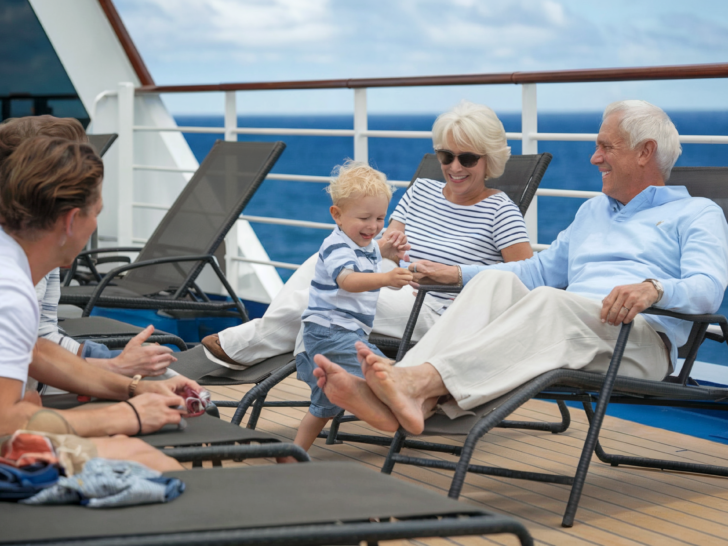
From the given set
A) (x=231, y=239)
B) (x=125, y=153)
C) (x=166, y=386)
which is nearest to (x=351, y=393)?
(x=166, y=386)

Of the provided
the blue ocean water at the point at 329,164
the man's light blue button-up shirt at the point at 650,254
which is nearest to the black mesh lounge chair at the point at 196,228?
the man's light blue button-up shirt at the point at 650,254

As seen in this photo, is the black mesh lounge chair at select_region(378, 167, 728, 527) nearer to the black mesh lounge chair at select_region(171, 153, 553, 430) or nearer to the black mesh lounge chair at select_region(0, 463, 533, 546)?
the black mesh lounge chair at select_region(171, 153, 553, 430)

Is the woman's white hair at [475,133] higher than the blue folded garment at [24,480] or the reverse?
higher

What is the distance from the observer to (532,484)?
2.76 m

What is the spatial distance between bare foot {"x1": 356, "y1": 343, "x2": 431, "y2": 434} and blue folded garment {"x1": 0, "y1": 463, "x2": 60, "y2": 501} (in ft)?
3.05

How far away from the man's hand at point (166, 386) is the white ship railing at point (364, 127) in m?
1.65

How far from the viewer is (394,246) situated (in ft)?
10.2

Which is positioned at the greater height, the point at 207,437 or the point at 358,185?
the point at 358,185

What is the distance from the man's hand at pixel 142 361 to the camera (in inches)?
81.2

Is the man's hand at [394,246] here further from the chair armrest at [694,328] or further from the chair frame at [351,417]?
the chair armrest at [694,328]

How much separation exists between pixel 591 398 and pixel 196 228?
254cm

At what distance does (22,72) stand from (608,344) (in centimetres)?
596

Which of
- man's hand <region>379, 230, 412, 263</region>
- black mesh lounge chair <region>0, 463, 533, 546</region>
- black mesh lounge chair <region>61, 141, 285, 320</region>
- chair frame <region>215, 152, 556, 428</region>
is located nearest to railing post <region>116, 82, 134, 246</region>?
black mesh lounge chair <region>61, 141, 285, 320</region>

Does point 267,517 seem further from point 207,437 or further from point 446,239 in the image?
point 446,239
